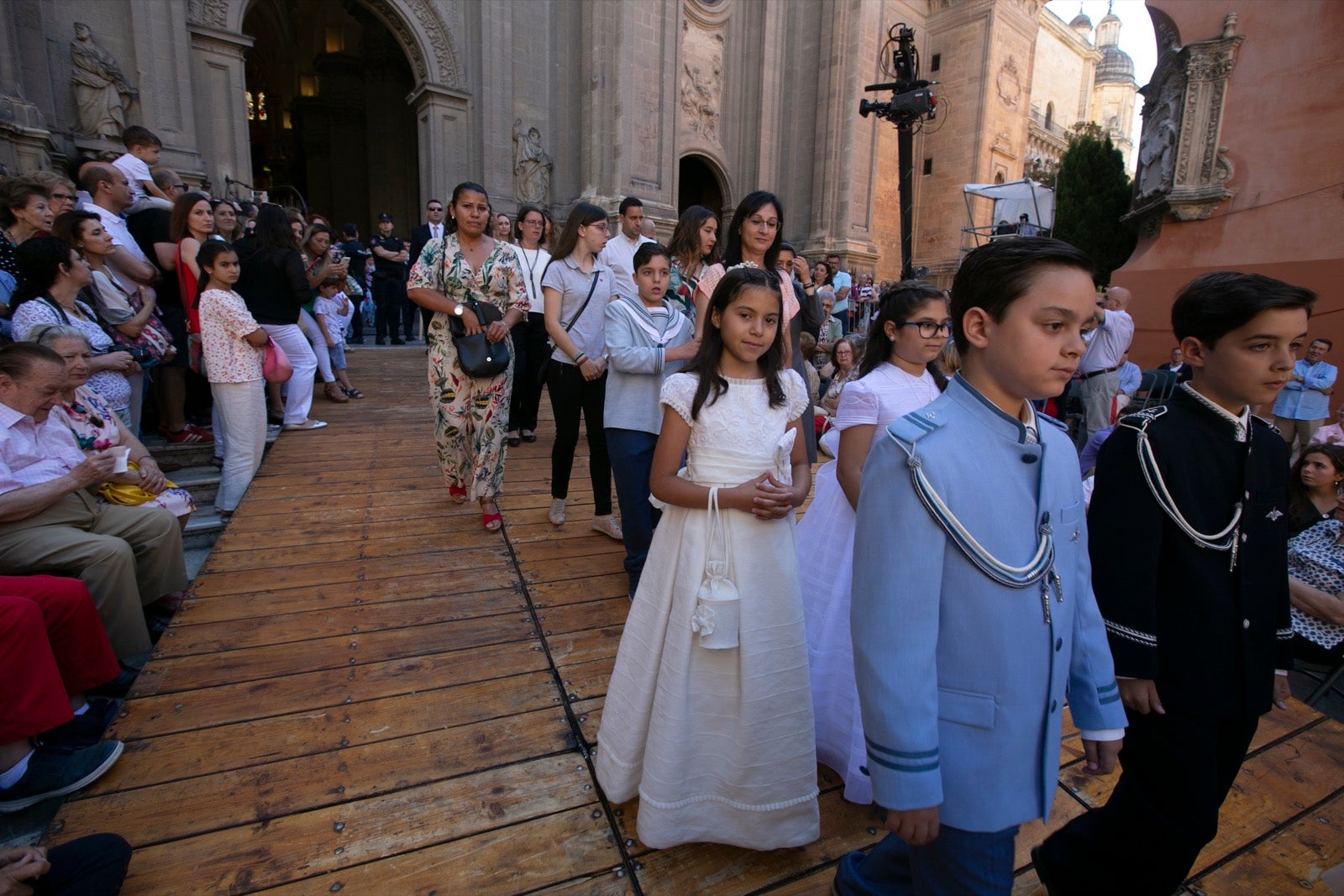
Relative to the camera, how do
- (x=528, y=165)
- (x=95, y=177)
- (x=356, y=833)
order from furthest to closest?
(x=528, y=165)
(x=95, y=177)
(x=356, y=833)

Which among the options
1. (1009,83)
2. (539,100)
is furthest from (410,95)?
(1009,83)

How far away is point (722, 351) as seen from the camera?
7.10 feet

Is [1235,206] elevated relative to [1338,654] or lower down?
elevated

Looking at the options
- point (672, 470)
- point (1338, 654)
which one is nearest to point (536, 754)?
point (672, 470)

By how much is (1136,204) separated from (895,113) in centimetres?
591

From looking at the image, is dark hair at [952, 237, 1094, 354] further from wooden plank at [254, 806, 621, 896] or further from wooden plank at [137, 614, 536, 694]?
wooden plank at [137, 614, 536, 694]

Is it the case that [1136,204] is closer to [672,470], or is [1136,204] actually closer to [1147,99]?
[1147,99]

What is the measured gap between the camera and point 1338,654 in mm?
3133

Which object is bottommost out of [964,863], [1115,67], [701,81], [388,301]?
[964,863]

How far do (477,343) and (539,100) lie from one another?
1234 cm

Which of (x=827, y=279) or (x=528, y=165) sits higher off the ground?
(x=528, y=165)

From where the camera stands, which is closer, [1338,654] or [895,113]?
[1338,654]

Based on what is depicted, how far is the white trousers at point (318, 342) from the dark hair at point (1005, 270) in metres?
6.73

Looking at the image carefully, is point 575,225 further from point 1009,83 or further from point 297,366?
point 1009,83
